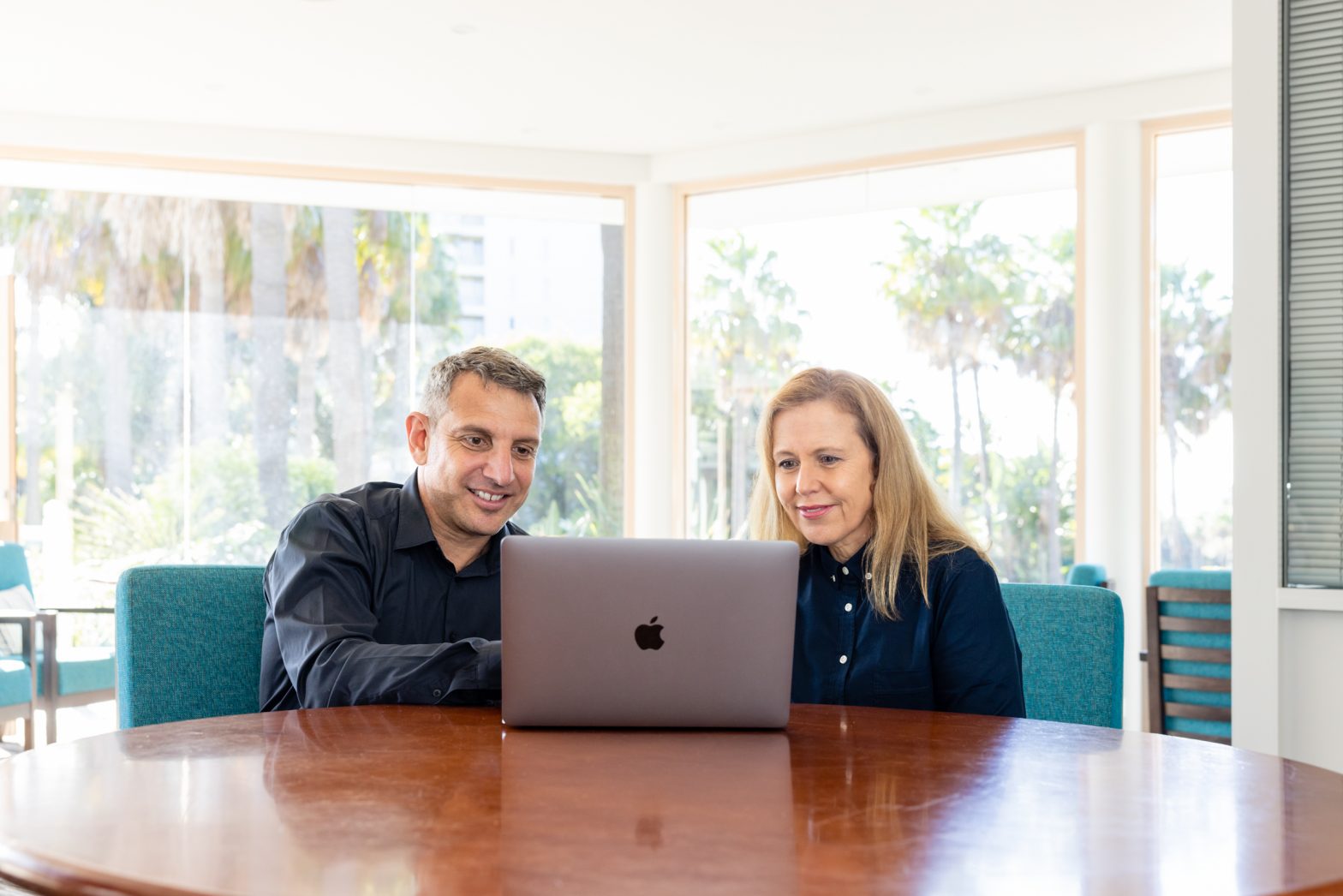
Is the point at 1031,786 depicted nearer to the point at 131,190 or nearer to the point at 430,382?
the point at 430,382

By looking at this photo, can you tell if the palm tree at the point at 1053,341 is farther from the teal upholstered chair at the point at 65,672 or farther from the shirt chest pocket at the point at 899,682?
the shirt chest pocket at the point at 899,682

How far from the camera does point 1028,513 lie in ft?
21.2

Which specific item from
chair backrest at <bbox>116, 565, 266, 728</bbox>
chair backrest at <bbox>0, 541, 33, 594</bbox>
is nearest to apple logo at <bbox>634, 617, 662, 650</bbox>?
chair backrest at <bbox>116, 565, 266, 728</bbox>

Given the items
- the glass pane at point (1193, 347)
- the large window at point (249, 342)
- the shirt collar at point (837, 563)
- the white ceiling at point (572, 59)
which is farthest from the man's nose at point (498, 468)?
the large window at point (249, 342)

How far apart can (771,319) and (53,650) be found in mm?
3987

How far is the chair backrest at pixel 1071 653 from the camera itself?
2127mm

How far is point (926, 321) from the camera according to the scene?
675 cm

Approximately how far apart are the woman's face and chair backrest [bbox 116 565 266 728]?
3.12 ft

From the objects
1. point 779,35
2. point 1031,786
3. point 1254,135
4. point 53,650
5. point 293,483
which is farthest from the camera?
point 293,483

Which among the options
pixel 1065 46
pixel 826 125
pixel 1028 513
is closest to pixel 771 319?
pixel 826 125

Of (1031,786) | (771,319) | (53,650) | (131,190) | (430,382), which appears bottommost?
(53,650)

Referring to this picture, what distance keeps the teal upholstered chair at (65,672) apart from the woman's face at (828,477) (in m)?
3.48

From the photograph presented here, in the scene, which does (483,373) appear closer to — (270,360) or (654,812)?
(654,812)

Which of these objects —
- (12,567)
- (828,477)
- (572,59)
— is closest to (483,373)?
(828,477)
